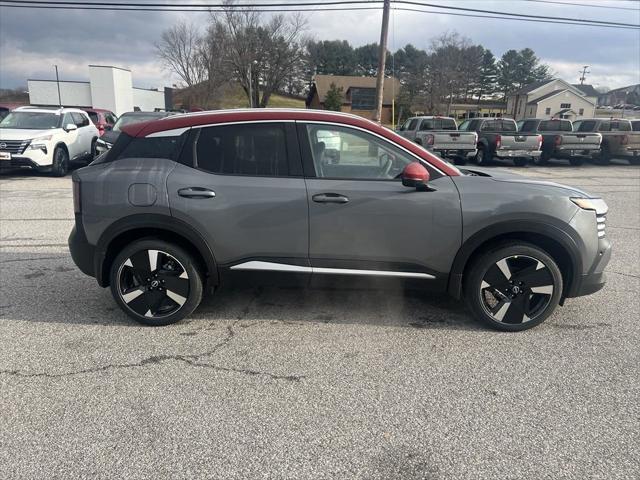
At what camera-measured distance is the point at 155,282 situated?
382 centimetres

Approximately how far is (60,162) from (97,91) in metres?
31.7

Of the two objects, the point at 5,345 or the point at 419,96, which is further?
the point at 419,96

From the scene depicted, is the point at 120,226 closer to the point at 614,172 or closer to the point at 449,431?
the point at 449,431

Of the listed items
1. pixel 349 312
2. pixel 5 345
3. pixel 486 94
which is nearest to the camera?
pixel 5 345

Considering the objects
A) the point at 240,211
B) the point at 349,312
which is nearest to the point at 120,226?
the point at 240,211

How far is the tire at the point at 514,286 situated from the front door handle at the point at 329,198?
1219 mm

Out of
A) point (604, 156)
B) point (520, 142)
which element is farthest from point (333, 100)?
point (520, 142)

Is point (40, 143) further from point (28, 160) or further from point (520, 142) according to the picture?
point (520, 142)

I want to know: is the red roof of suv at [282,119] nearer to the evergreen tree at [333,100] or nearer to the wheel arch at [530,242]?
the wheel arch at [530,242]

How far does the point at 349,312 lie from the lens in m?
4.20

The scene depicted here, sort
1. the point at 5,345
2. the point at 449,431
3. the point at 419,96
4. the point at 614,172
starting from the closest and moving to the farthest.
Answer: the point at 449,431, the point at 5,345, the point at 614,172, the point at 419,96

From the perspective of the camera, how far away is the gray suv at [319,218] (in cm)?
359

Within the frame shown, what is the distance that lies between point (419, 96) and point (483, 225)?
201 ft

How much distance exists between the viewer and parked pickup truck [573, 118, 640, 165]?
18547 millimetres
